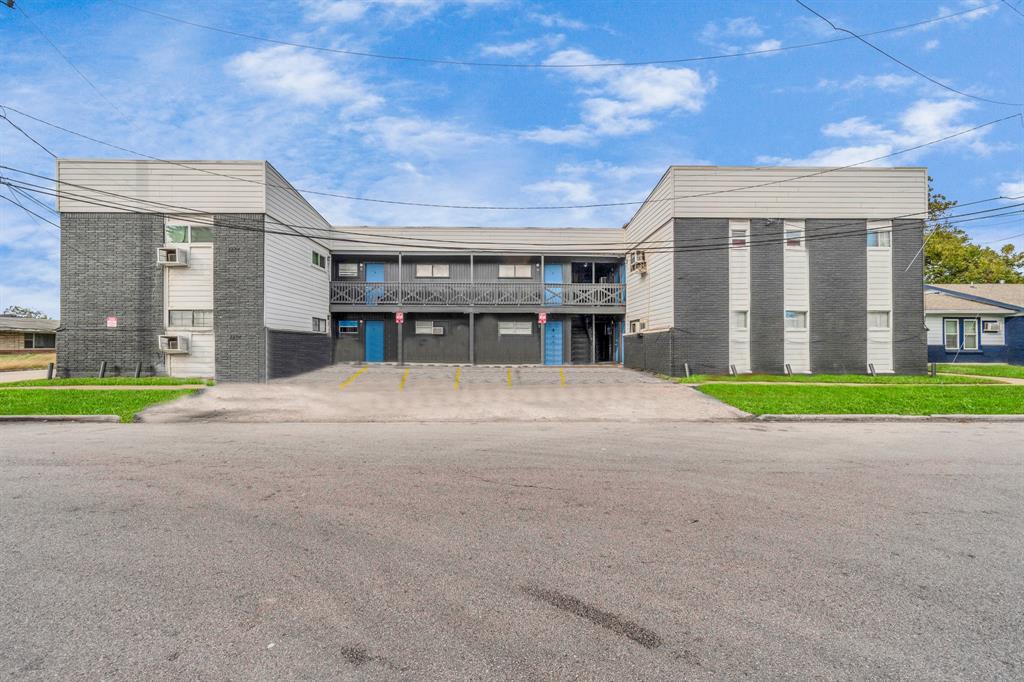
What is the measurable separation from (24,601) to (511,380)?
1703 centimetres

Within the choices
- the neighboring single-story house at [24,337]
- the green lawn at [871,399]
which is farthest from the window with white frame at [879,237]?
the neighboring single-story house at [24,337]

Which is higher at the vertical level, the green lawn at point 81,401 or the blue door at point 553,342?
the blue door at point 553,342

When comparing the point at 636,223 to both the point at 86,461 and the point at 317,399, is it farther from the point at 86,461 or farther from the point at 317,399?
the point at 86,461

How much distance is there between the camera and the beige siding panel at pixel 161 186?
18.8 meters

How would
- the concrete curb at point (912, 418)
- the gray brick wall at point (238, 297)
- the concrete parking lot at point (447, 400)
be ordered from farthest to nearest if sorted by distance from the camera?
1. the gray brick wall at point (238, 297)
2. the concrete parking lot at point (447, 400)
3. the concrete curb at point (912, 418)

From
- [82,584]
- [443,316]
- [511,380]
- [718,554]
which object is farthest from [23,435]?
[443,316]

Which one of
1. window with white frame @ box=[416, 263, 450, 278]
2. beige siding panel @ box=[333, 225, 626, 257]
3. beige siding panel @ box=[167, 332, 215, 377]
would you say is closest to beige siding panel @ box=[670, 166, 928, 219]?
beige siding panel @ box=[333, 225, 626, 257]

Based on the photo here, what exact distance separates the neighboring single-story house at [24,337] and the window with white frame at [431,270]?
97.4 feet

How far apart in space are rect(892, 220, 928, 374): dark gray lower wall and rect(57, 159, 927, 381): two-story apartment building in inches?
2.2

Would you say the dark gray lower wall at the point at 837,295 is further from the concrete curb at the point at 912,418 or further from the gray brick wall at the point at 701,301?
the concrete curb at the point at 912,418

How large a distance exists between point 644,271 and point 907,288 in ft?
33.6

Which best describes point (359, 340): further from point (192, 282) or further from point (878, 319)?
point (878, 319)

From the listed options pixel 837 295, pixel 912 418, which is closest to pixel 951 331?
pixel 837 295

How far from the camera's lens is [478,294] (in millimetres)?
26828
